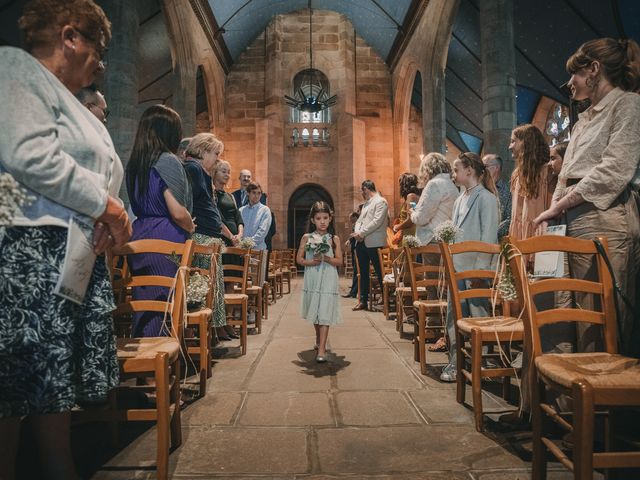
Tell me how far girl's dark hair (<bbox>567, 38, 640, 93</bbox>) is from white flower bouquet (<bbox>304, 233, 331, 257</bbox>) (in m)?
2.01

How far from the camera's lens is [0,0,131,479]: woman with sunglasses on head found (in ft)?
3.90

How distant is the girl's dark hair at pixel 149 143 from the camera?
237 centimetres

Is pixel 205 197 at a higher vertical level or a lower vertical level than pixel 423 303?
higher

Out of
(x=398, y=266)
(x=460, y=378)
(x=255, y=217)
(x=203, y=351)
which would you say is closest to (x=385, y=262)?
(x=398, y=266)

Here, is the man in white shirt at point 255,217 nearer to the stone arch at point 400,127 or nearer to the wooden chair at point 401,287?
the wooden chair at point 401,287

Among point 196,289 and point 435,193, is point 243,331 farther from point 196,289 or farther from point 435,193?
point 435,193

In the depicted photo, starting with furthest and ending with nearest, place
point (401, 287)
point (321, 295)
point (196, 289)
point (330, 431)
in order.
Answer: point (401, 287), point (321, 295), point (196, 289), point (330, 431)

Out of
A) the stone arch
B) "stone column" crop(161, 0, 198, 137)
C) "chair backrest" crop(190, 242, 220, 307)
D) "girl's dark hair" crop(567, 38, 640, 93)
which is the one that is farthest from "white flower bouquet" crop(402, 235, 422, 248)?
the stone arch

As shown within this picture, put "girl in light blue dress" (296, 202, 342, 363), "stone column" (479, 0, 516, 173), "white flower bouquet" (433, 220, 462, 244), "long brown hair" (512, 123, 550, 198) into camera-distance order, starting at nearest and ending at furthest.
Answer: "long brown hair" (512, 123, 550, 198) → "white flower bouquet" (433, 220, 462, 244) → "girl in light blue dress" (296, 202, 342, 363) → "stone column" (479, 0, 516, 173)

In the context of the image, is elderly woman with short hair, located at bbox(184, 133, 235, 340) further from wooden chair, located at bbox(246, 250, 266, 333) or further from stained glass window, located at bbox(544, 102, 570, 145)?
stained glass window, located at bbox(544, 102, 570, 145)

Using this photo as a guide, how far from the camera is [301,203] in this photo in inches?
595

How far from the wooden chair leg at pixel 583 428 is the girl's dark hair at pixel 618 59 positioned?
1.42 m

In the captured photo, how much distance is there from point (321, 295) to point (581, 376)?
2.15 m

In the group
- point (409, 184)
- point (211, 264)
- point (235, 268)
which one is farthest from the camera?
point (409, 184)
